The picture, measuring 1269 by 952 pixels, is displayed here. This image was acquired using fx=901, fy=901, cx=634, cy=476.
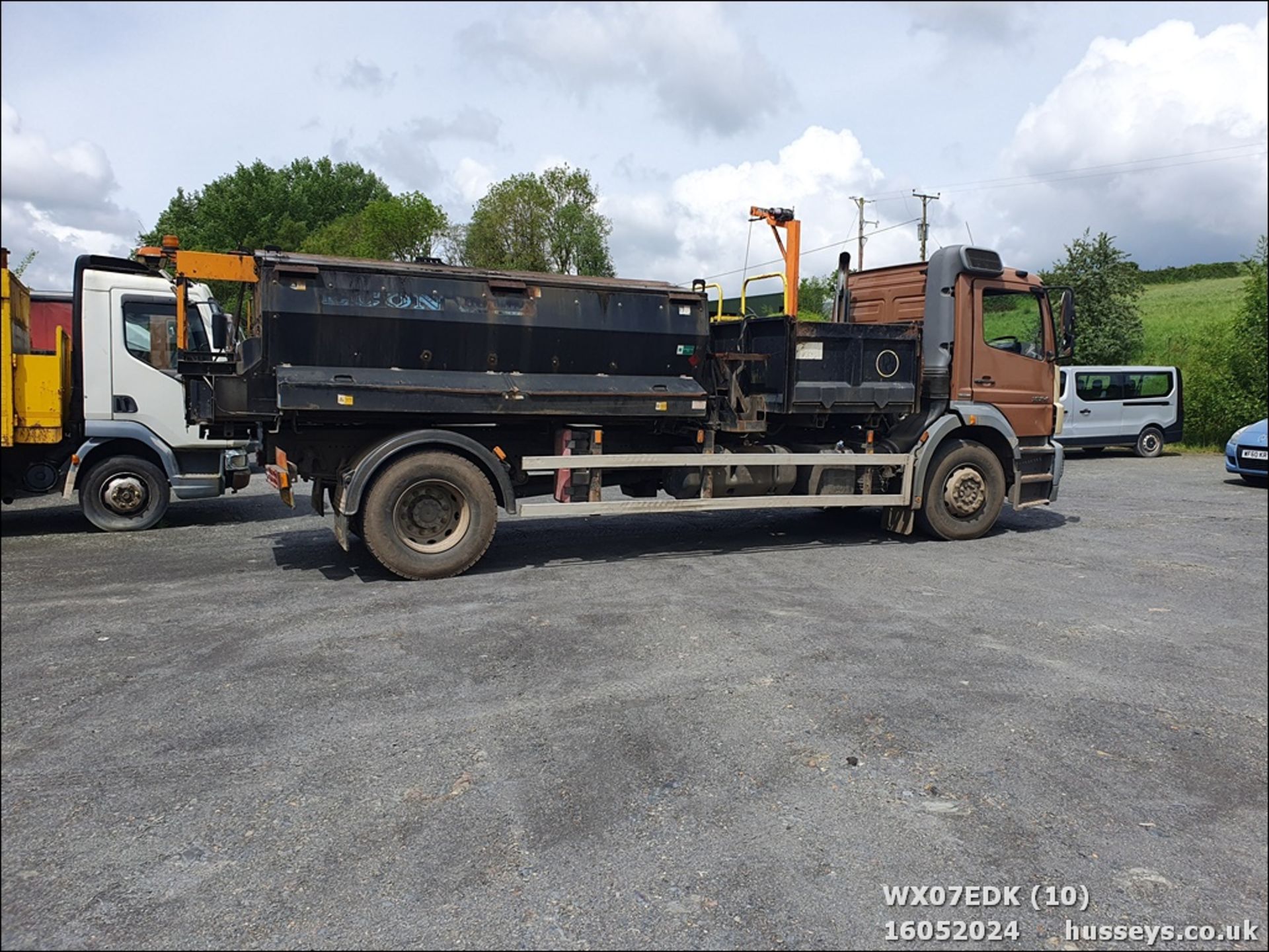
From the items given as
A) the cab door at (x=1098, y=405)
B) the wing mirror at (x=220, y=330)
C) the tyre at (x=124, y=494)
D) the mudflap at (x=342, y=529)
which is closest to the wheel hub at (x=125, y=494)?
the tyre at (x=124, y=494)

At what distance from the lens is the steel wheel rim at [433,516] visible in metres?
7.48

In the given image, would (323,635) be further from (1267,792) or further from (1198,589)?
(1198,589)

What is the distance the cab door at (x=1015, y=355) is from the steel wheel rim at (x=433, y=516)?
5492 millimetres

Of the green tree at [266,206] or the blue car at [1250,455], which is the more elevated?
the green tree at [266,206]

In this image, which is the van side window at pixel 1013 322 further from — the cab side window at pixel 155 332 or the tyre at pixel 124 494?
the tyre at pixel 124 494

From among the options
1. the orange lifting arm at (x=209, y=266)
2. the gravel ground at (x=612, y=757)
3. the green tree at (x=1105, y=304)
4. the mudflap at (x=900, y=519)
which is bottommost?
the gravel ground at (x=612, y=757)

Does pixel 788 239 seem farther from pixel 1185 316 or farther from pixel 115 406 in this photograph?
pixel 1185 316

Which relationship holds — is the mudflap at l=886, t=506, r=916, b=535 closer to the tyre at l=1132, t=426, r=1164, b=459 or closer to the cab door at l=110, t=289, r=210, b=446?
the cab door at l=110, t=289, r=210, b=446

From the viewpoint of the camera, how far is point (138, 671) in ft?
15.9

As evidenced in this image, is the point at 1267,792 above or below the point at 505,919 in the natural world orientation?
above

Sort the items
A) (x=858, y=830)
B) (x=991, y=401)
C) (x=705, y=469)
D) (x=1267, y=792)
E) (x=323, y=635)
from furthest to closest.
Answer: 1. (x=991, y=401)
2. (x=705, y=469)
3. (x=323, y=635)
4. (x=858, y=830)
5. (x=1267, y=792)

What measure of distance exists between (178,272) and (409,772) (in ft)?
17.4

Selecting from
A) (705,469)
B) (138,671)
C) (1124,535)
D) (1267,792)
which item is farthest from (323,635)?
(1124,535)

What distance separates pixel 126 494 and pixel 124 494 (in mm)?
20
